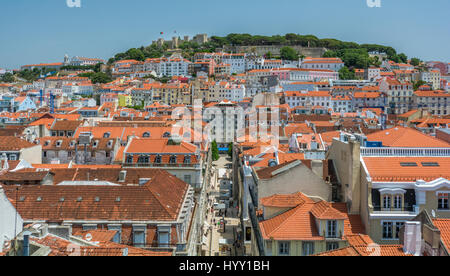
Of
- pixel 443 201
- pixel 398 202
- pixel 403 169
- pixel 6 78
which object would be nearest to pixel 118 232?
pixel 398 202

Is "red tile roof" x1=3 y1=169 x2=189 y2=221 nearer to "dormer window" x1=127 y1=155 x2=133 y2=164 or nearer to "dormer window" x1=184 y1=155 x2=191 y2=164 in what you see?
"dormer window" x1=184 y1=155 x2=191 y2=164

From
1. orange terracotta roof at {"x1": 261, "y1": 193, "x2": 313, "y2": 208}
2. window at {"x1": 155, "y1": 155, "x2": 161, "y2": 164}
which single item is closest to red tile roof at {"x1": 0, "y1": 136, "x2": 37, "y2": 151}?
window at {"x1": 155, "y1": 155, "x2": 161, "y2": 164}

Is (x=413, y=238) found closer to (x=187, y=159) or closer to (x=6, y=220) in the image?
(x=6, y=220)

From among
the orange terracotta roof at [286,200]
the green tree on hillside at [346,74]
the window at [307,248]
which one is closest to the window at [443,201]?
the window at [307,248]

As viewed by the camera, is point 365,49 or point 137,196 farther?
point 365,49

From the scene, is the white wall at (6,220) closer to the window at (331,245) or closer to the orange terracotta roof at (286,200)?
the orange terracotta roof at (286,200)

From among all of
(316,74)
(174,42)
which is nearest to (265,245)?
(316,74)
